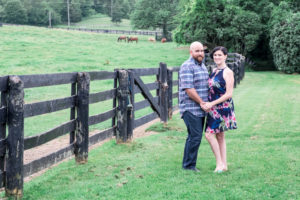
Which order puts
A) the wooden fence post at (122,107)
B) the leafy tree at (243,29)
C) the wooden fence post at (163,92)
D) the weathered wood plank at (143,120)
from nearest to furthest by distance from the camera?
the wooden fence post at (122,107)
the weathered wood plank at (143,120)
the wooden fence post at (163,92)
the leafy tree at (243,29)

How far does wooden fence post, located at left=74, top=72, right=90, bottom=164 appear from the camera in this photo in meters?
6.54

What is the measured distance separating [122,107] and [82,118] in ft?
5.32

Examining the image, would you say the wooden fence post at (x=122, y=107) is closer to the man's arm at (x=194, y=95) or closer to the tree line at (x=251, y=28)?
the man's arm at (x=194, y=95)

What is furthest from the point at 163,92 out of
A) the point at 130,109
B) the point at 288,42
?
the point at 288,42

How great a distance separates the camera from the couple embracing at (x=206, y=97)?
5.92 meters

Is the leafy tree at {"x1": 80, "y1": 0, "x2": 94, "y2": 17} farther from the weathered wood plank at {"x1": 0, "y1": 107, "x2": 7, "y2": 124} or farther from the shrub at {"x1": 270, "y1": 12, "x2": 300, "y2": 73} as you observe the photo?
the weathered wood plank at {"x1": 0, "y1": 107, "x2": 7, "y2": 124}

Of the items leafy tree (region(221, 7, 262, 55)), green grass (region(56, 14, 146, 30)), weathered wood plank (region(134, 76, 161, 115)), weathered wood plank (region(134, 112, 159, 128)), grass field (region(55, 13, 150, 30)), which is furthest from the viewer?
green grass (region(56, 14, 146, 30))

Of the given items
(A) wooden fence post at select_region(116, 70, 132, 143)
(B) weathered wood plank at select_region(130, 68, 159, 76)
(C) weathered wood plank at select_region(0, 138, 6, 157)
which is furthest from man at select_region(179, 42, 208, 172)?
(B) weathered wood plank at select_region(130, 68, 159, 76)

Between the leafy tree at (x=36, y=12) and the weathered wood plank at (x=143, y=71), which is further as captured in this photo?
the leafy tree at (x=36, y=12)

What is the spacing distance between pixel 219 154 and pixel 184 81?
117cm

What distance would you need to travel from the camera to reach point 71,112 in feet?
21.6

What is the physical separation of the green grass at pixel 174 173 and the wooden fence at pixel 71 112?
0.91 ft

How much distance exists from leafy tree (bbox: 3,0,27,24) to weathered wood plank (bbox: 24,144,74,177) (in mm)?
99203

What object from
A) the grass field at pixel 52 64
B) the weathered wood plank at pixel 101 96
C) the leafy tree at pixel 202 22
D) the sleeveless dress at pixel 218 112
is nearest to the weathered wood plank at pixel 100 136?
the weathered wood plank at pixel 101 96
